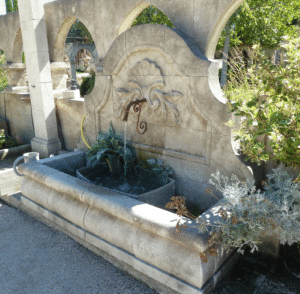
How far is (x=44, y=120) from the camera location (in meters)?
5.86

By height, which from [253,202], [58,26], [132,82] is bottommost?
[253,202]

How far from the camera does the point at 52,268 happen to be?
9.93 ft

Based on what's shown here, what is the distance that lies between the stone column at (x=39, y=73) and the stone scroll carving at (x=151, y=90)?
240 cm

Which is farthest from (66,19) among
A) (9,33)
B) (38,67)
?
(9,33)

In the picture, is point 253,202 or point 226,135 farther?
point 226,135

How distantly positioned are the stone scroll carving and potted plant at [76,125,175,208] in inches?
27.1

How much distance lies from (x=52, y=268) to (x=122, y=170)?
168 cm

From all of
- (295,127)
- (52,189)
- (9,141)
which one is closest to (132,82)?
(52,189)

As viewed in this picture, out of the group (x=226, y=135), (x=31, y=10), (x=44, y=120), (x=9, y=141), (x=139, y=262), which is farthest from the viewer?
(x=9, y=141)

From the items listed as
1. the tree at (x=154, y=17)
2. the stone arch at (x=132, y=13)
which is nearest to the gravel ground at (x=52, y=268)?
the stone arch at (x=132, y=13)

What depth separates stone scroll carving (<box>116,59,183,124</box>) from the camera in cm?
369

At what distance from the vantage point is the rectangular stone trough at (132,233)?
92.6 inches

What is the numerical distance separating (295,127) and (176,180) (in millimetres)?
1843

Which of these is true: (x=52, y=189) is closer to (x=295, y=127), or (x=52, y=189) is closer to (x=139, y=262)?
(x=139, y=262)
